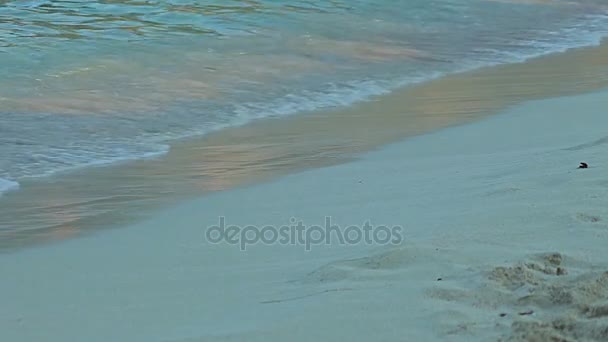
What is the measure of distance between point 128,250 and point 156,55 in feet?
15.8

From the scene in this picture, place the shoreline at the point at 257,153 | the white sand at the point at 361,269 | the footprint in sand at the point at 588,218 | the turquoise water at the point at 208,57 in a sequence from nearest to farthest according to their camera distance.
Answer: the white sand at the point at 361,269
the footprint in sand at the point at 588,218
the shoreline at the point at 257,153
the turquoise water at the point at 208,57

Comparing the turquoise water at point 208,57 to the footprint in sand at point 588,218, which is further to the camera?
the turquoise water at point 208,57

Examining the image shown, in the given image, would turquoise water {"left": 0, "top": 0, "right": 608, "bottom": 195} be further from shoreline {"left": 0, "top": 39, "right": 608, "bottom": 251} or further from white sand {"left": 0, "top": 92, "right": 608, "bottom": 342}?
white sand {"left": 0, "top": 92, "right": 608, "bottom": 342}

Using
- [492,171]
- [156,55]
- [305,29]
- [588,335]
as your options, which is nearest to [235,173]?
[492,171]

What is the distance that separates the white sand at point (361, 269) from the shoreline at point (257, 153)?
0.21m

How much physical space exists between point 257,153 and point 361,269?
92.7 inches

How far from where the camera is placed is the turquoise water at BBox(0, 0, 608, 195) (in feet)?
20.9

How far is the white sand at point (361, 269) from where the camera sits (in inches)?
116

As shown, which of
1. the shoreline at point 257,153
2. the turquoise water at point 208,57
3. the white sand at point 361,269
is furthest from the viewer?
the turquoise water at point 208,57

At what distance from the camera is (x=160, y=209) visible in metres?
4.61

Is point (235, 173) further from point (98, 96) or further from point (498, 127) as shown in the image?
point (98, 96)

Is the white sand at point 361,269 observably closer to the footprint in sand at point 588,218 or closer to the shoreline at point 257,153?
the footprint in sand at point 588,218

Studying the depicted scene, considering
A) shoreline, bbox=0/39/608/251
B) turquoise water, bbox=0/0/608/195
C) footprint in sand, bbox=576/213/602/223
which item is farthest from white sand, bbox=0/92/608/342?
turquoise water, bbox=0/0/608/195

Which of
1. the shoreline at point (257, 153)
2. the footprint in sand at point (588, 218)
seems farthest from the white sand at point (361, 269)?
the shoreline at point (257, 153)
